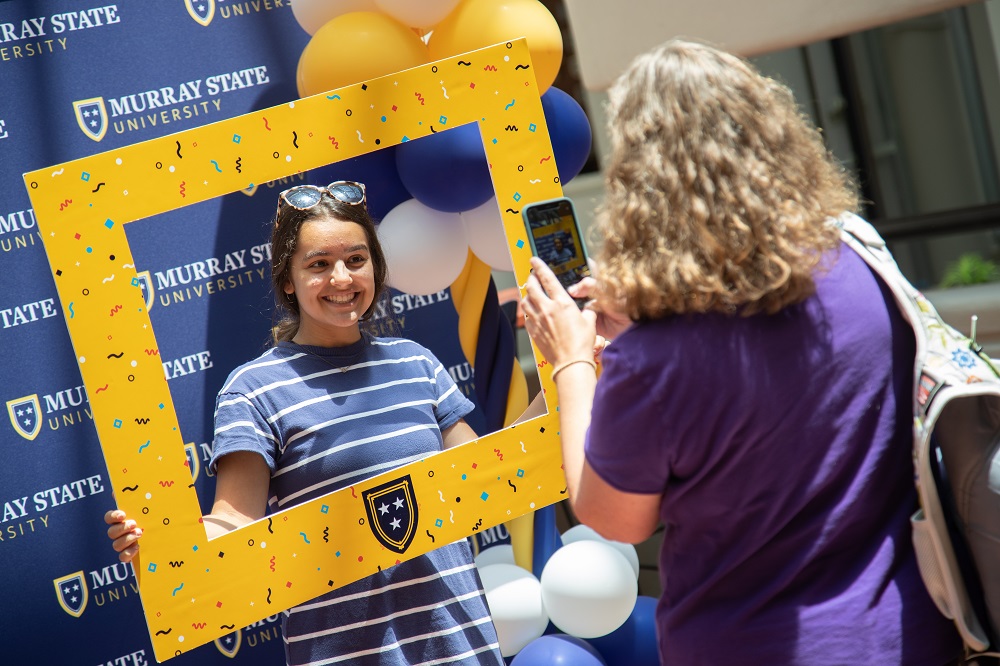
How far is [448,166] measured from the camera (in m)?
2.38

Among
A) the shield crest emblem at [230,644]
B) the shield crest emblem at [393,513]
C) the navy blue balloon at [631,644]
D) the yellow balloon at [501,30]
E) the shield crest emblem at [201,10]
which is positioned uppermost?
the shield crest emblem at [201,10]

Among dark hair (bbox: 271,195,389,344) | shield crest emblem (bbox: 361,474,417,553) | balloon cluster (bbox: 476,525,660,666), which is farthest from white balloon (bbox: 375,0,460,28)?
balloon cluster (bbox: 476,525,660,666)

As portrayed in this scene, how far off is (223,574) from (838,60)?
5781mm

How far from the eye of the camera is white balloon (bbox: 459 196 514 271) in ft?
8.02

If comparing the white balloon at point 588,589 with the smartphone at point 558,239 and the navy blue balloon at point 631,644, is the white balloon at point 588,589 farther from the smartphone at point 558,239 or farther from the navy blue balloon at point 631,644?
the smartphone at point 558,239

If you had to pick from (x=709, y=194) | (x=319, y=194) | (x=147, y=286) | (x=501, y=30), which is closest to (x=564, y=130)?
(x=501, y=30)

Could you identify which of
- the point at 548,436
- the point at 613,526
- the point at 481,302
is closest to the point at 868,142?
the point at 481,302

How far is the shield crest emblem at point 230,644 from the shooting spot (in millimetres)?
2980

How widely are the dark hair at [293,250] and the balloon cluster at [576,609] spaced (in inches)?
46.1

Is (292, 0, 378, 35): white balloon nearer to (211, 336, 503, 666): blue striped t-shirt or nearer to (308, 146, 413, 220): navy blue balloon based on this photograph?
(308, 146, 413, 220): navy blue balloon

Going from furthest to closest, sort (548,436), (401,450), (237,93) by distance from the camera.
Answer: (237,93), (548,436), (401,450)

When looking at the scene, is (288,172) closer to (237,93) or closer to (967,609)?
(237,93)

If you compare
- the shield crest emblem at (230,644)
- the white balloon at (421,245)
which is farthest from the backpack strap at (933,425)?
the shield crest emblem at (230,644)

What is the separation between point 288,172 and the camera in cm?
204
